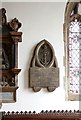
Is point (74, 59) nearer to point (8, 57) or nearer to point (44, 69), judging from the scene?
point (44, 69)

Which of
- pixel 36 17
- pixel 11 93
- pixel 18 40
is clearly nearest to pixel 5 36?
pixel 18 40

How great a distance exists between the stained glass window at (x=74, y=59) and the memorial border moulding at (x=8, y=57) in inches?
32.2

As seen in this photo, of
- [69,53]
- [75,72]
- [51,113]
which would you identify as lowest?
[51,113]

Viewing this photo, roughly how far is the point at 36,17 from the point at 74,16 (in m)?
0.62

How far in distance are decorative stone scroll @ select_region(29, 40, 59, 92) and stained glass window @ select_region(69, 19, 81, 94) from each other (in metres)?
0.29

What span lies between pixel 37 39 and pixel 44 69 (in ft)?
1.46

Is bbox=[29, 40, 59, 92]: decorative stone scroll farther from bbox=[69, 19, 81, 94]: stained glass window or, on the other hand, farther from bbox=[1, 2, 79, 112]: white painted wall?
bbox=[69, 19, 81, 94]: stained glass window

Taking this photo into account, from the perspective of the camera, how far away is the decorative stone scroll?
412 centimetres

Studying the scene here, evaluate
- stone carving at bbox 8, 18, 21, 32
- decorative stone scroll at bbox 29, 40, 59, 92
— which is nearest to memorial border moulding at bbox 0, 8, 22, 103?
stone carving at bbox 8, 18, 21, 32

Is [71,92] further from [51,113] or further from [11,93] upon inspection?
[11,93]

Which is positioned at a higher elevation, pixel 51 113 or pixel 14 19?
pixel 14 19

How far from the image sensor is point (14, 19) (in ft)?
13.4

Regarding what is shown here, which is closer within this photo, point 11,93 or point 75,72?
point 11,93

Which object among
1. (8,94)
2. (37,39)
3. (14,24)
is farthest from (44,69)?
(14,24)
